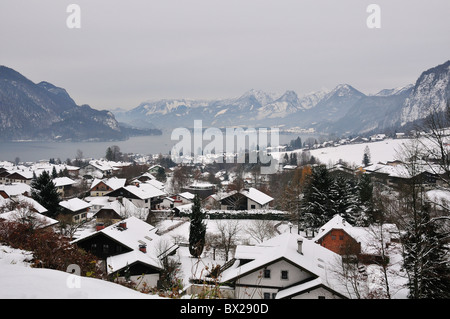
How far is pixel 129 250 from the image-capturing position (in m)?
17.0

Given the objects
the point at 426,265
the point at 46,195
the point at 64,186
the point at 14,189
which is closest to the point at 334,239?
the point at 426,265

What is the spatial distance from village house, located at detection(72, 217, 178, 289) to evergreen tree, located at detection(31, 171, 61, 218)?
514 inches

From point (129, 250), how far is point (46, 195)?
1642cm

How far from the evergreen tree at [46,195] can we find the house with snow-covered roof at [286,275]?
21.1 meters

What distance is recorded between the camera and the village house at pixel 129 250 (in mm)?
15266

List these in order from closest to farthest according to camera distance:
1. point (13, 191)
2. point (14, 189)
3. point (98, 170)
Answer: point (13, 191) → point (14, 189) → point (98, 170)

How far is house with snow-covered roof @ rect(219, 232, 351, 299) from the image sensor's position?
1175 cm

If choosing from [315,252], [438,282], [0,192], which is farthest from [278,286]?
[0,192]

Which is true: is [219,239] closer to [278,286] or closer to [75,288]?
[278,286]

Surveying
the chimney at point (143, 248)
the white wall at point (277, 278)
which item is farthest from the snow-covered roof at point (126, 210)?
the white wall at point (277, 278)

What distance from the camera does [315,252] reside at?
50.4 feet

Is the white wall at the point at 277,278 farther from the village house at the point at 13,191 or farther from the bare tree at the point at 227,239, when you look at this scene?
the village house at the point at 13,191

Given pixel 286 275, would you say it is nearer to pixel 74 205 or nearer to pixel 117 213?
pixel 117 213

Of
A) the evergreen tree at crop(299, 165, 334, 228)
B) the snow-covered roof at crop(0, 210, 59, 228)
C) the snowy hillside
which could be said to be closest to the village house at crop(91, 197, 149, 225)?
the snow-covered roof at crop(0, 210, 59, 228)
